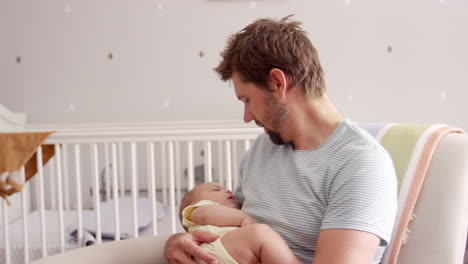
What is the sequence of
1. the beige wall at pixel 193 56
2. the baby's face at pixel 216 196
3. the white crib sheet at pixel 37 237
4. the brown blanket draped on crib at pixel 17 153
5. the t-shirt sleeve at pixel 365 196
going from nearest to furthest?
1. the t-shirt sleeve at pixel 365 196
2. the baby's face at pixel 216 196
3. the brown blanket draped on crib at pixel 17 153
4. the white crib sheet at pixel 37 237
5. the beige wall at pixel 193 56

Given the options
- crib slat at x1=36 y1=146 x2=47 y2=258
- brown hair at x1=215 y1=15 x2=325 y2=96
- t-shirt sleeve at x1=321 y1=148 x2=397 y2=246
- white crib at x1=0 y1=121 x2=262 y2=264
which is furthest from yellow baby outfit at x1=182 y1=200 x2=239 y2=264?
crib slat at x1=36 y1=146 x2=47 y2=258

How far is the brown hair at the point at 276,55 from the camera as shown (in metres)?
0.98

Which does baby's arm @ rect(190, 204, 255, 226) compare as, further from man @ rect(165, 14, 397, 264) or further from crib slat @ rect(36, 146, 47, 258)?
crib slat @ rect(36, 146, 47, 258)

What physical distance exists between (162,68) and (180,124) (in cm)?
34

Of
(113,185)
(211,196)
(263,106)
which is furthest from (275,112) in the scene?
(113,185)

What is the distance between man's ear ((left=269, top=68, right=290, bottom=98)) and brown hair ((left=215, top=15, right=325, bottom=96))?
0.01 meters

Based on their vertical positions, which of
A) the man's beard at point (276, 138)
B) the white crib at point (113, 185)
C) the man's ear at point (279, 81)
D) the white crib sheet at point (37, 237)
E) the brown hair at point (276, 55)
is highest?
the brown hair at point (276, 55)

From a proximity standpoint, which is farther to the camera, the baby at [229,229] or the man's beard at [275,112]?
the man's beard at [275,112]

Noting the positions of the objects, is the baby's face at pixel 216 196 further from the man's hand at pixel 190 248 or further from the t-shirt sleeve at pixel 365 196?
the t-shirt sleeve at pixel 365 196

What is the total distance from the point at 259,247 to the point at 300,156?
0.23 metres

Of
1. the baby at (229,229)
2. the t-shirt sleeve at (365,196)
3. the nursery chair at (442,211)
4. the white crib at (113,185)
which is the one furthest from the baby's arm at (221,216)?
the white crib at (113,185)

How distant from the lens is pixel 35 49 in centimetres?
279

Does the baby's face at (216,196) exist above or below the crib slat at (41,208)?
above

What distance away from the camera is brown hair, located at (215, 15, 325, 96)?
98cm
